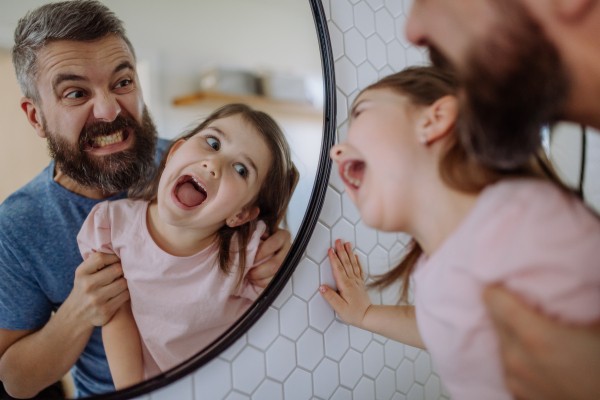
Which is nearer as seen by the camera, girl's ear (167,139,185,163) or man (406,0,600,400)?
man (406,0,600,400)

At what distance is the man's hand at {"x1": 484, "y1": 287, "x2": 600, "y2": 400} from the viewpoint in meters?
0.28

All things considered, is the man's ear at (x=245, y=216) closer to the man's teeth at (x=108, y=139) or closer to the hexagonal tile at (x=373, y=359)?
the man's teeth at (x=108, y=139)

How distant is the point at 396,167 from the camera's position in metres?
0.36

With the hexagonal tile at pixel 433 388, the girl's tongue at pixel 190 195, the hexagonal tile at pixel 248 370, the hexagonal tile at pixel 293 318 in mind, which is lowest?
the hexagonal tile at pixel 433 388

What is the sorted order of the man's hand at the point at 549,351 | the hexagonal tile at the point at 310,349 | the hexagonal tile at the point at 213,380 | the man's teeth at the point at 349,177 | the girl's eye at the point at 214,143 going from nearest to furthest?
the man's hand at the point at 549,351
the man's teeth at the point at 349,177
the girl's eye at the point at 214,143
the hexagonal tile at the point at 213,380
the hexagonal tile at the point at 310,349

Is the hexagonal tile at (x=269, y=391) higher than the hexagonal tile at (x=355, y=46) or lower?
lower

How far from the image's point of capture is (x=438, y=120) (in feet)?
1.17

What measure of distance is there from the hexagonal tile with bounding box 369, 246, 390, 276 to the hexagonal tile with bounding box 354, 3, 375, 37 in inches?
18.1

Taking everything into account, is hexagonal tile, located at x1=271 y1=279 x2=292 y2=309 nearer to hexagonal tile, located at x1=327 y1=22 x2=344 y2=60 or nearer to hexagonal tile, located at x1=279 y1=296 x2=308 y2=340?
hexagonal tile, located at x1=279 y1=296 x2=308 y2=340

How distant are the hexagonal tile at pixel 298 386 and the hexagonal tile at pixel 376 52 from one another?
643 millimetres

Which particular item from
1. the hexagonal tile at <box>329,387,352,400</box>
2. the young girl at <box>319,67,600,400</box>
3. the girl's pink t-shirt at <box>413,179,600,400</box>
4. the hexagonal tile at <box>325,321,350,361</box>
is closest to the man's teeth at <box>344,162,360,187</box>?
the young girl at <box>319,67,600,400</box>

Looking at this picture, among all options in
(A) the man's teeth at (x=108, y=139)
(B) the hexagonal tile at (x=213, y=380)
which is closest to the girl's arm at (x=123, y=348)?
(B) the hexagonal tile at (x=213, y=380)

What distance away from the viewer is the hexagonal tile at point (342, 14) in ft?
2.35

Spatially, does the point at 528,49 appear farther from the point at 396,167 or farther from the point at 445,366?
the point at 445,366
